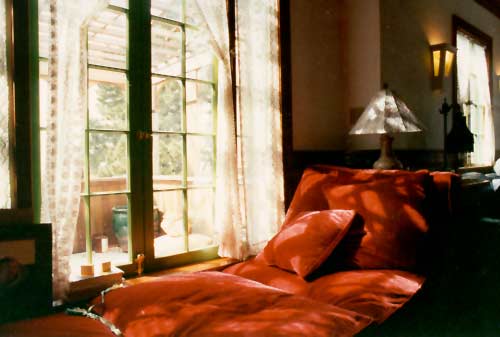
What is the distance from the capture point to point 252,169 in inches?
95.1

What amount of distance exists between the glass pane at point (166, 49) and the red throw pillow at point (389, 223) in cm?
130

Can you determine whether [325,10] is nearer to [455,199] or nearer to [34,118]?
[455,199]

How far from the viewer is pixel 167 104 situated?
2213mm

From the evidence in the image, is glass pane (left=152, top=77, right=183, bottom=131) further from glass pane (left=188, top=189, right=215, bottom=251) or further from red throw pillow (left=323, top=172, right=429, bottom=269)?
red throw pillow (left=323, top=172, right=429, bottom=269)

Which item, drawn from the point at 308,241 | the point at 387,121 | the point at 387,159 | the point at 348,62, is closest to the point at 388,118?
the point at 387,121

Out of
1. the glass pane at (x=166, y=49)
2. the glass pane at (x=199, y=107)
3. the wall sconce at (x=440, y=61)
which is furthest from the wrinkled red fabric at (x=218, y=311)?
the wall sconce at (x=440, y=61)

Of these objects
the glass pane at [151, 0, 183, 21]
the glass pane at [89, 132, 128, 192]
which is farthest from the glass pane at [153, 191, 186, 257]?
the glass pane at [151, 0, 183, 21]

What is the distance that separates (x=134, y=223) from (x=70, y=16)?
3.38ft

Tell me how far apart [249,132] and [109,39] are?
969mm

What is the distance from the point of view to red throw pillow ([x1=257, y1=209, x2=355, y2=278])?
4.86ft

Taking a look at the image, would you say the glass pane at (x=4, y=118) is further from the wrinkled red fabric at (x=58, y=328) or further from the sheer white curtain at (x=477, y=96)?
the sheer white curtain at (x=477, y=96)

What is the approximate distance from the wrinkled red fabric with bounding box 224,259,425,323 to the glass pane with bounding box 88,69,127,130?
1073mm

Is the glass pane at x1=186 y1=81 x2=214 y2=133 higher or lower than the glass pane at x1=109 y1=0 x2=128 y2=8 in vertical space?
lower

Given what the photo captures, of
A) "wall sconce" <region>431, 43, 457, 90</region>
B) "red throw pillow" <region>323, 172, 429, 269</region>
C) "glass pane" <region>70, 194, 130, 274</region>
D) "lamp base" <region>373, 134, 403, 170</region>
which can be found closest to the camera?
"red throw pillow" <region>323, 172, 429, 269</region>
